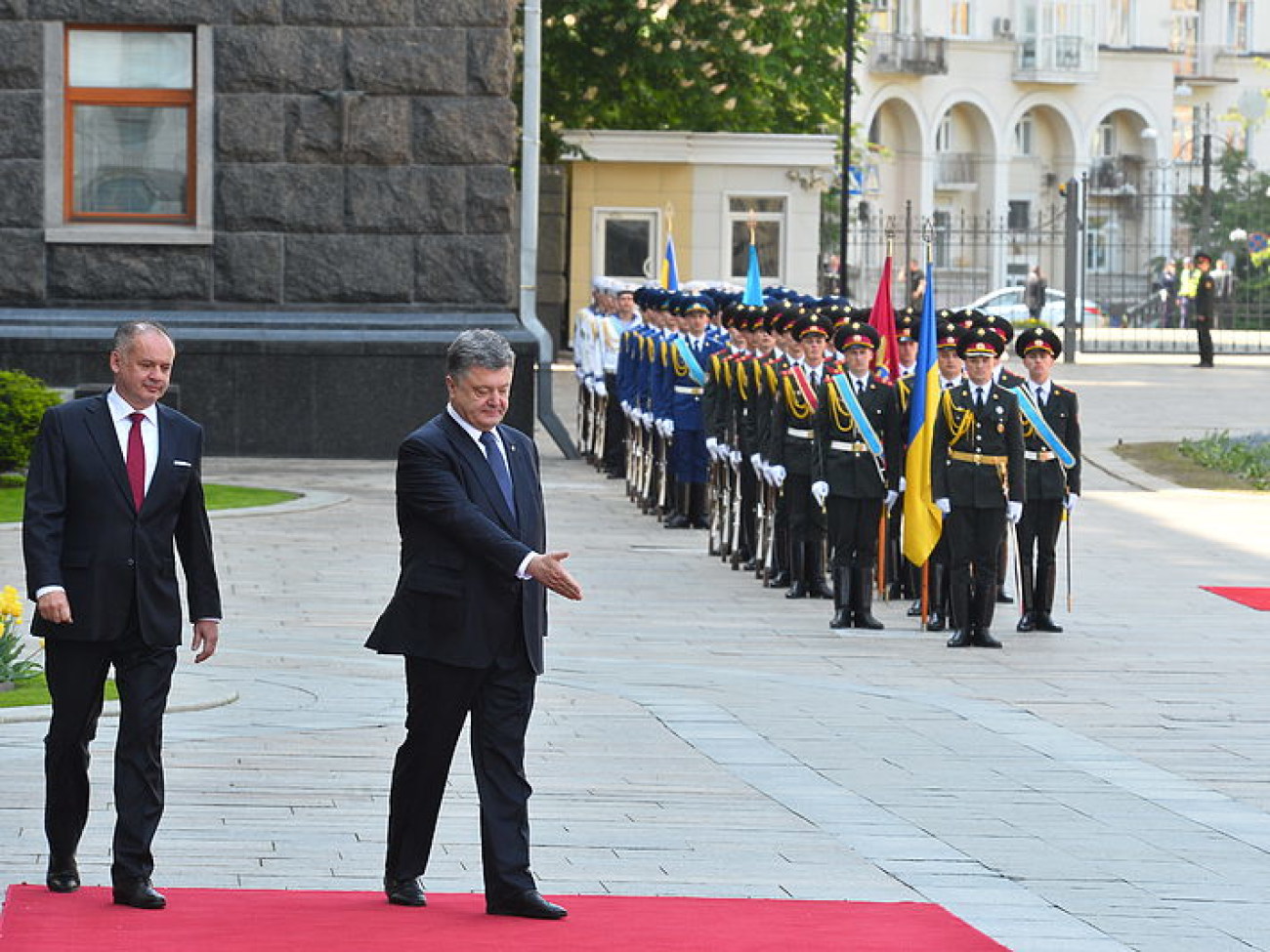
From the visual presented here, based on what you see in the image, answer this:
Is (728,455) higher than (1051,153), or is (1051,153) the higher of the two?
(1051,153)

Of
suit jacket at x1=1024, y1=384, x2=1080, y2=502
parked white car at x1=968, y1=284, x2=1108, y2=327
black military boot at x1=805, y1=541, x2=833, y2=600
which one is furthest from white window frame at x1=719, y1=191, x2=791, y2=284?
suit jacket at x1=1024, y1=384, x2=1080, y2=502

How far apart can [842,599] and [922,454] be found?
3.08ft

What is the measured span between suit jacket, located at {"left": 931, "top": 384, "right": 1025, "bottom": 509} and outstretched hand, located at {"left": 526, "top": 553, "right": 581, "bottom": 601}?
7.52m

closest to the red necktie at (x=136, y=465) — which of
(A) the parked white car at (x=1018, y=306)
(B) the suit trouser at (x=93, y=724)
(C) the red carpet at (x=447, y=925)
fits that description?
(B) the suit trouser at (x=93, y=724)

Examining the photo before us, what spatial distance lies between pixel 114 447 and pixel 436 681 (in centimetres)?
118

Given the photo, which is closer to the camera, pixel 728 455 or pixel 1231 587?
pixel 1231 587

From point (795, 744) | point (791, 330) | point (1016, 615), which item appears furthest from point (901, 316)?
point (795, 744)

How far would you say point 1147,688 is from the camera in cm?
1316

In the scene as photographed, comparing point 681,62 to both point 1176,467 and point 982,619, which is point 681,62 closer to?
point 1176,467

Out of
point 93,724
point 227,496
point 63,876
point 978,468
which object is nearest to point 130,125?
point 227,496

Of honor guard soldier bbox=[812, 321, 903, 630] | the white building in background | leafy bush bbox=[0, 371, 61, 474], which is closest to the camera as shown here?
honor guard soldier bbox=[812, 321, 903, 630]

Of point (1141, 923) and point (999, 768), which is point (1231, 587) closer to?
point (999, 768)

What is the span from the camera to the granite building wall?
79.9 ft

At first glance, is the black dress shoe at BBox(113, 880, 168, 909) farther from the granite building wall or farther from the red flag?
the granite building wall
